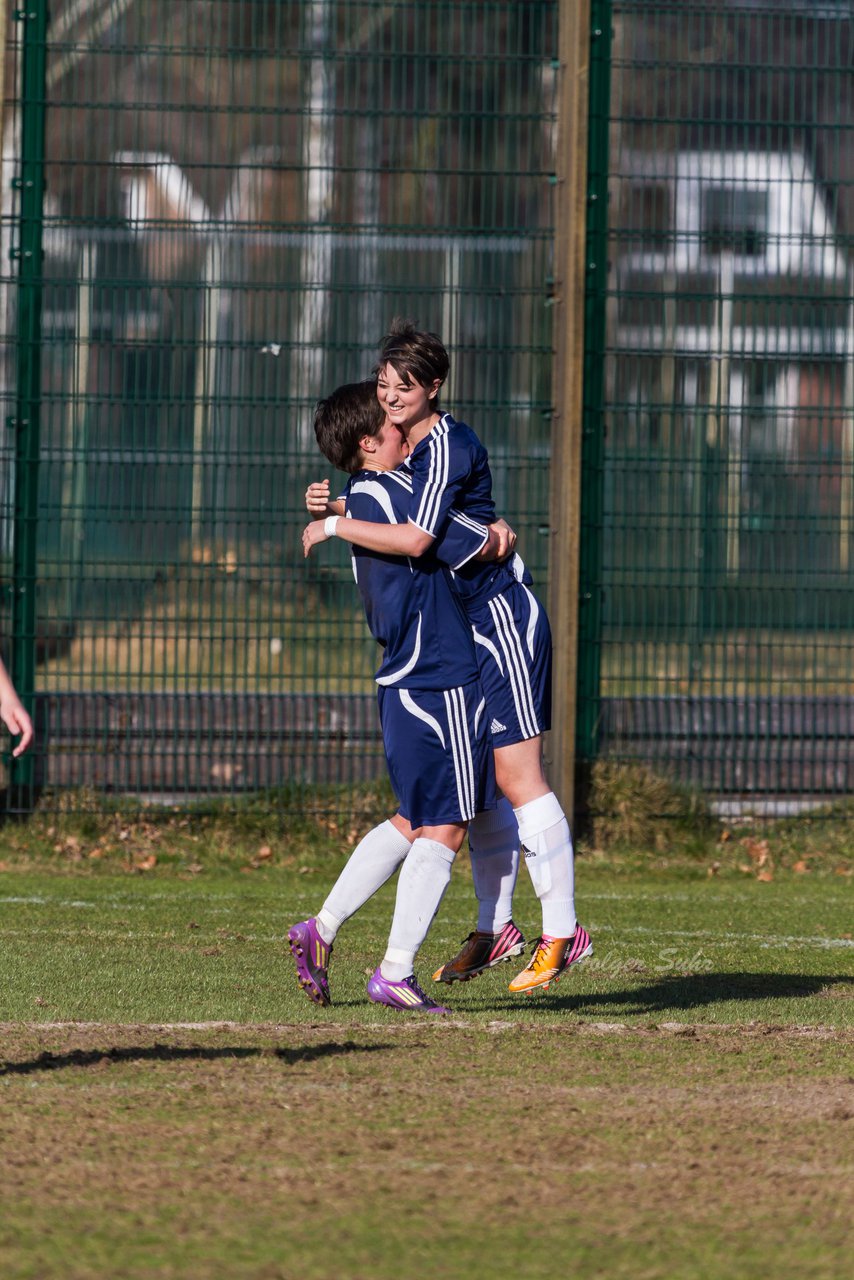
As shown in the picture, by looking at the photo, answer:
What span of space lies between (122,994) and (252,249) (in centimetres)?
529

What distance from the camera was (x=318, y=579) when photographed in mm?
10227

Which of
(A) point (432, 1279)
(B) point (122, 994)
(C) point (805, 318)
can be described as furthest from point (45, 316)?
(A) point (432, 1279)

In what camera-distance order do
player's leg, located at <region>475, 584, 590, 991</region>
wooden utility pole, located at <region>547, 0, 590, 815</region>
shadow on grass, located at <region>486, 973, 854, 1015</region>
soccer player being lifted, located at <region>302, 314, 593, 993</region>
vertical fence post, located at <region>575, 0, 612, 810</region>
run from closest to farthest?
soccer player being lifted, located at <region>302, 314, 593, 993</region>, player's leg, located at <region>475, 584, 590, 991</region>, shadow on grass, located at <region>486, 973, 854, 1015</region>, wooden utility pole, located at <region>547, 0, 590, 815</region>, vertical fence post, located at <region>575, 0, 612, 810</region>

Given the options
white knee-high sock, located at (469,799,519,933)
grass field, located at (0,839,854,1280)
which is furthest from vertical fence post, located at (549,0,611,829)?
white knee-high sock, located at (469,799,519,933)

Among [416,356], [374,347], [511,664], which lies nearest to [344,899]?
[511,664]

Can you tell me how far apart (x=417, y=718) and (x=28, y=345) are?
209 inches

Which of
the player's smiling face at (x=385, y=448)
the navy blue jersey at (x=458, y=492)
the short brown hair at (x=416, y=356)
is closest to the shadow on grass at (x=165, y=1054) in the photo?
the navy blue jersey at (x=458, y=492)

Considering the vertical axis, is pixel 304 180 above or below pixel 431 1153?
above

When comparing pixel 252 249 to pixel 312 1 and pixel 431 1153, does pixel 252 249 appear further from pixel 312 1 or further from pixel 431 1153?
pixel 431 1153

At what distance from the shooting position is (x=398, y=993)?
562 cm

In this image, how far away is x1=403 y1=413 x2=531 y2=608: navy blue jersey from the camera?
5.49 m

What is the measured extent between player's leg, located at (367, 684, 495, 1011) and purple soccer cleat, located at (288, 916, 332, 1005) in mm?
158

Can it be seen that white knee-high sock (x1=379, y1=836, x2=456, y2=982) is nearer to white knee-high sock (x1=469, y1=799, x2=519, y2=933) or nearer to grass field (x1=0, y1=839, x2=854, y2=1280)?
grass field (x1=0, y1=839, x2=854, y2=1280)

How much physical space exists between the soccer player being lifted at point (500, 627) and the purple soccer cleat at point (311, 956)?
571 millimetres
